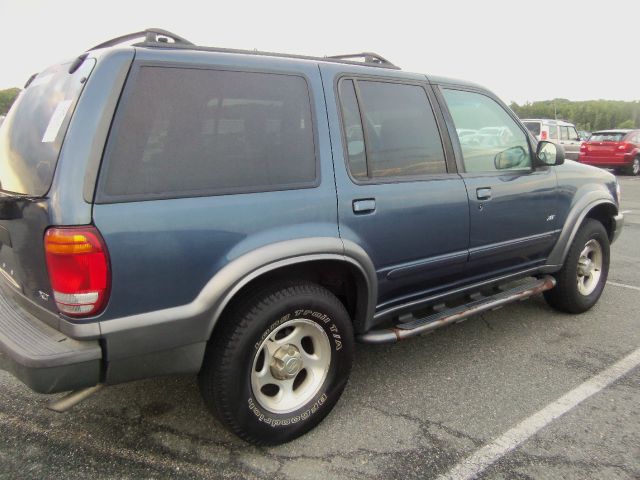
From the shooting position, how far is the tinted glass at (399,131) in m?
2.80

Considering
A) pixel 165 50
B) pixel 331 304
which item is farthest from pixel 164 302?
pixel 165 50

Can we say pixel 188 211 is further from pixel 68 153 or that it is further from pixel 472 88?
pixel 472 88

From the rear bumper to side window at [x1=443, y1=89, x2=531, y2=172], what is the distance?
237 centimetres

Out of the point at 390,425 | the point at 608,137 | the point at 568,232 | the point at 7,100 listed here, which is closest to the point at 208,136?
the point at 390,425

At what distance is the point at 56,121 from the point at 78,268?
24.8 inches

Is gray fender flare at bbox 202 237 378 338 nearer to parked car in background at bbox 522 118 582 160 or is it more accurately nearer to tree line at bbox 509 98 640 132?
parked car in background at bbox 522 118 582 160

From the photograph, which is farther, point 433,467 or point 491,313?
point 491,313

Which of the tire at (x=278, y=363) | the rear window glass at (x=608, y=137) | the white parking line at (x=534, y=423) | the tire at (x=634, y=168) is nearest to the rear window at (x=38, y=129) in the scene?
the tire at (x=278, y=363)

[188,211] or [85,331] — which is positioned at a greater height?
[188,211]

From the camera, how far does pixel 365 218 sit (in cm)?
264

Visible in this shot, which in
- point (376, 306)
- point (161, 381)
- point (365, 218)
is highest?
point (365, 218)

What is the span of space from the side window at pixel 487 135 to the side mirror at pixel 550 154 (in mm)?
87

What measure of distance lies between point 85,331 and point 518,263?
2872 mm

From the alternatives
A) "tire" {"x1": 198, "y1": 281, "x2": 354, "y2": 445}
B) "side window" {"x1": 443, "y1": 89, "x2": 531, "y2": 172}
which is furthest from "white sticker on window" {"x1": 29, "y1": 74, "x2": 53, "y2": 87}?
"side window" {"x1": 443, "y1": 89, "x2": 531, "y2": 172}
